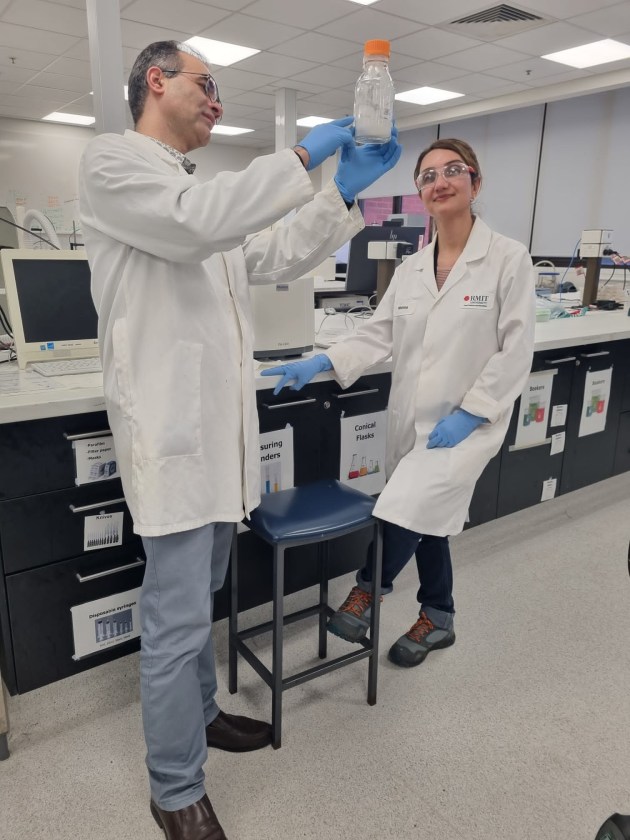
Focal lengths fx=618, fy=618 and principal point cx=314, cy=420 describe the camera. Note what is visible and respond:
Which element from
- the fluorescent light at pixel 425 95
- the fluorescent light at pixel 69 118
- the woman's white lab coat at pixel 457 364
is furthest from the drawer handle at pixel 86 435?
the fluorescent light at pixel 69 118

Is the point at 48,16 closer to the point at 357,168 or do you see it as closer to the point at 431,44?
the point at 431,44

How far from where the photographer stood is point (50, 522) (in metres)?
1.47

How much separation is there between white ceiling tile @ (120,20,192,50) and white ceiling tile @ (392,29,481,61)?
1776 millimetres

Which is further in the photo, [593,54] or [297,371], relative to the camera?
[593,54]

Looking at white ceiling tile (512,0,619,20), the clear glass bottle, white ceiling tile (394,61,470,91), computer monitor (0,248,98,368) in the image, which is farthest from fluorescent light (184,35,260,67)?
the clear glass bottle

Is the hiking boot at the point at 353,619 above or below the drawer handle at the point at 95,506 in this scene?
below

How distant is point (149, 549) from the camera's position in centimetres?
119

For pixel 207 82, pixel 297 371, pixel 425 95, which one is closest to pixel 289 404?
pixel 297 371

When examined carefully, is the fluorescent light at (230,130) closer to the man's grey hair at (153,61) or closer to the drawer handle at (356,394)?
the drawer handle at (356,394)

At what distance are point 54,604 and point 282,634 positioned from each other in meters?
0.57

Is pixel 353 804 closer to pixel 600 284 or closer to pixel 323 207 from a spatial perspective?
pixel 323 207

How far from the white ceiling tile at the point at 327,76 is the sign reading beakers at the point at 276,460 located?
512 cm

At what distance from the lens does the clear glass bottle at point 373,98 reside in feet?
4.25

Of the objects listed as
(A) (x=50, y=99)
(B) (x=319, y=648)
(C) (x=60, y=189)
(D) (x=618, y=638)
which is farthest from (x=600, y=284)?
(C) (x=60, y=189)
